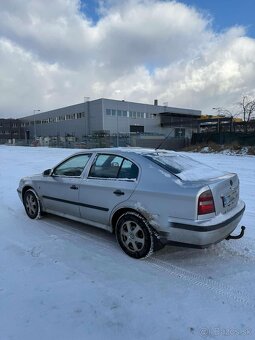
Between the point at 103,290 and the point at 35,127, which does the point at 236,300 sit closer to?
the point at 103,290

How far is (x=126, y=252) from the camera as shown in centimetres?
425

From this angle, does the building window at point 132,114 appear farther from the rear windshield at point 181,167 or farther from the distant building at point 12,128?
the rear windshield at point 181,167

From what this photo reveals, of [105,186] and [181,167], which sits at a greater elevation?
[181,167]

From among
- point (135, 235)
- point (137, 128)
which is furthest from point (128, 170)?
point (137, 128)

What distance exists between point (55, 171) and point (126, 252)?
7.12 ft

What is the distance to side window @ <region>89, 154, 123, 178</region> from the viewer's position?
4.49 meters

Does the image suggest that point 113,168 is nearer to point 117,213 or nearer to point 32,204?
point 117,213

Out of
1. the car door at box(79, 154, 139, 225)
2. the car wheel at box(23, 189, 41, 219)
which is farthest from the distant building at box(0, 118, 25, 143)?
the car door at box(79, 154, 139, 225)

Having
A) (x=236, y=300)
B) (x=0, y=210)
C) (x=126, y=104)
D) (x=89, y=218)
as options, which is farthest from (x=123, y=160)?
(x=126, y=104)

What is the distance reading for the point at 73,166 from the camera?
5254 mm

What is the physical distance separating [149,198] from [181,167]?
2.57 ft

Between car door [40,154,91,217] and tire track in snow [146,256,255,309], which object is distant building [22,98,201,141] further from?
tire track in snow [146,256,255,309]

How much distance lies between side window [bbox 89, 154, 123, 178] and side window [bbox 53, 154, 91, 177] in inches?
10.8

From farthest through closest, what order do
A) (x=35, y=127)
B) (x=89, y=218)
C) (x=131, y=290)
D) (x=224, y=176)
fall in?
1. (x=35, y=127)
2. (x=89, y=218)
3. (x=224, y=176)
4. (x=131, y=290)
